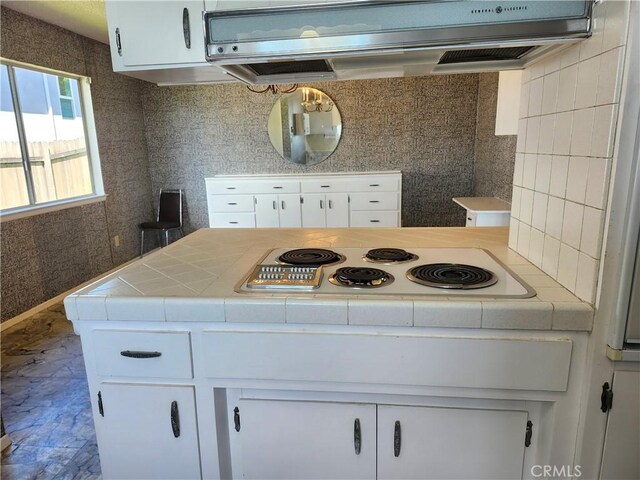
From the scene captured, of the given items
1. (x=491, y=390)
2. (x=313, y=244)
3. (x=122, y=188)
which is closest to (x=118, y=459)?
(x=313, y=244)

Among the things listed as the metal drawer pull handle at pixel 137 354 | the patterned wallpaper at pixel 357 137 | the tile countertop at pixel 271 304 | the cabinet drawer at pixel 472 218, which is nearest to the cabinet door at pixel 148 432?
the metal drawer pull handle at pixel 137 354

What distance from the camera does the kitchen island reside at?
105 cm

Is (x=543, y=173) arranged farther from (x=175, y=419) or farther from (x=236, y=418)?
(x=175, y=419)

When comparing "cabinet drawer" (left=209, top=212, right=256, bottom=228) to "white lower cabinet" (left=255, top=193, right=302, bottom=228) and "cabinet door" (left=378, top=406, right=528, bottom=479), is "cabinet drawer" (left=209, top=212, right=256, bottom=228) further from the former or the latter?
"cabinet door" (left=378, top=406, right=528, bottom=479)

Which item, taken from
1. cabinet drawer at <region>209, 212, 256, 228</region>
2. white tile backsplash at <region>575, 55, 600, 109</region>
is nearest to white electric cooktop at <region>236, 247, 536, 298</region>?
white tile backsplash at <region>575, 55, 600, 109</region>

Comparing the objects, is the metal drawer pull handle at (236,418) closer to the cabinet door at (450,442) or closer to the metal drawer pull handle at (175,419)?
the metal drawer pull handle at (175,419)

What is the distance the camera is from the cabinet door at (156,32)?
1505 millimetres

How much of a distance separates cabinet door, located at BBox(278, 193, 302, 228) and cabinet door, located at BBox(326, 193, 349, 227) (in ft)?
1.02

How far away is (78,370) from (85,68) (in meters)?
2.87

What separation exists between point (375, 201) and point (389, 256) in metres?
2.69

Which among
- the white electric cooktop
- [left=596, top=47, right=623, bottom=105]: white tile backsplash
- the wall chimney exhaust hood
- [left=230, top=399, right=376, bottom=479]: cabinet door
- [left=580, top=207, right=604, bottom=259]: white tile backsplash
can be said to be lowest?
[left=230, top=399, right=376, bottom=479]: cabinet door

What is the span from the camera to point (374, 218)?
4.12m

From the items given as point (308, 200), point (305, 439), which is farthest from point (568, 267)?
point (308, 200)

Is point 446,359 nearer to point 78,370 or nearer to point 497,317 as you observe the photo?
point 497,317
